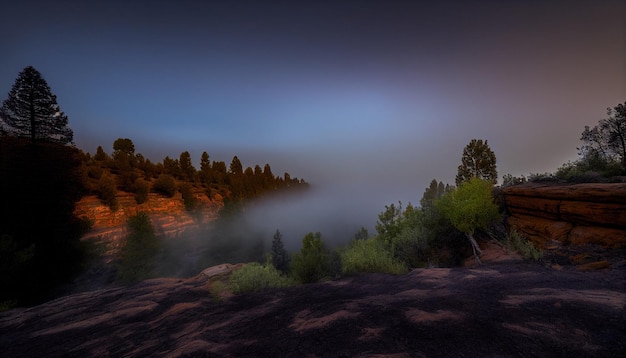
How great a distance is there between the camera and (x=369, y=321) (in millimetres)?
5035

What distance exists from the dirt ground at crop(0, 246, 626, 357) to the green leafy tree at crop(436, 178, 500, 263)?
5137mm

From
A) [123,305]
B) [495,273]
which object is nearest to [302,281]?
[123,305]

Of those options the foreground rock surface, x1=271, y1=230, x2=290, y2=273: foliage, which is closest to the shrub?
x1=271, y1=230, x2=290, y2=273: foliage

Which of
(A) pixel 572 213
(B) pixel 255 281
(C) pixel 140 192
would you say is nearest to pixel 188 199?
(C) pixel 140 192

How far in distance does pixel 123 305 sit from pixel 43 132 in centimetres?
2873

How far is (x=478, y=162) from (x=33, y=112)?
179 ft

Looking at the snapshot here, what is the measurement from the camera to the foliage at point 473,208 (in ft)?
48.8

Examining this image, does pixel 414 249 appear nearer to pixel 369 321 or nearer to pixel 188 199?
pixel 369 321

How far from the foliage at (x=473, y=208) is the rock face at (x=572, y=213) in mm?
1614

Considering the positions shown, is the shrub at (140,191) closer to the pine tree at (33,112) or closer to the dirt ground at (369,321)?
the pine tree at (33,112)

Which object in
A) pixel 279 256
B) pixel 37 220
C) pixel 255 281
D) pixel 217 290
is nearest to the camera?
pixel 217 290

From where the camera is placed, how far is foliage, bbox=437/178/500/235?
1488 cm

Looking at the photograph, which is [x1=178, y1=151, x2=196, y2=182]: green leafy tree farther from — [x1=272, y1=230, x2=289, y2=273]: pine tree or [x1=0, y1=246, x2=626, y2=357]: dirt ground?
[x1=0, y1=246, x2=626, y2=357]: dirt ground

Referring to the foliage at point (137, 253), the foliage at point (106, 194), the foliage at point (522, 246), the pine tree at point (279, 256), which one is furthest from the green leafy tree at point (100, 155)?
the foliage at point (522, 246)
